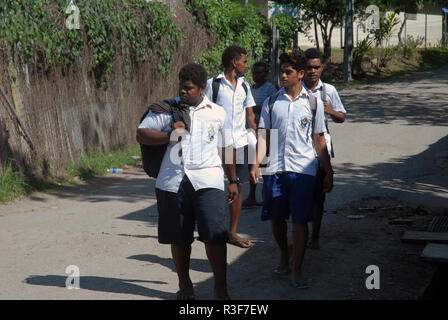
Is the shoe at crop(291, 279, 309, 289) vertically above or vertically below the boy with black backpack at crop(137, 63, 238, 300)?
below

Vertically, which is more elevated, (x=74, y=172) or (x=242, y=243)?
(x=74, y=172)

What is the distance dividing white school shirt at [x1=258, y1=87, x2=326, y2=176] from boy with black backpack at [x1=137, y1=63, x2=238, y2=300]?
29.6 inches

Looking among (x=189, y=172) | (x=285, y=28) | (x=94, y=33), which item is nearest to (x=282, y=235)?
(x=189, y=172)

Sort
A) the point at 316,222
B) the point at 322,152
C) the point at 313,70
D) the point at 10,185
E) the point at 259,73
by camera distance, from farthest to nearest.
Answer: the point at 10,185 < the point at 259,73 < the point at 316,222 < the point at 313,70 < the point at 322,152

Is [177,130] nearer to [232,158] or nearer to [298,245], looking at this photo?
[232,158]

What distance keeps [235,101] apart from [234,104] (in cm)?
4

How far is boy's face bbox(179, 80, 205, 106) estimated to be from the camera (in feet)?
15.3

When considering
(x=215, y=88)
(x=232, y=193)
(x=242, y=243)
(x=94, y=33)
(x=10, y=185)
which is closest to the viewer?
(x=232, y=193)

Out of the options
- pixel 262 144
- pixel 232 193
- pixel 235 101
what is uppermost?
pixel 235 101

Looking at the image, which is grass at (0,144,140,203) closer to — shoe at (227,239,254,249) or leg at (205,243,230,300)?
shoe at (227,239,254,249)

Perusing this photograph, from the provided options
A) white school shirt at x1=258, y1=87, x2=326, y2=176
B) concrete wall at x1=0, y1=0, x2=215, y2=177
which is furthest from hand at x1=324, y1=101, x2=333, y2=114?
concrete wall at x1=0, y1=0, x2=215, y2=177

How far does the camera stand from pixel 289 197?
17.3ft

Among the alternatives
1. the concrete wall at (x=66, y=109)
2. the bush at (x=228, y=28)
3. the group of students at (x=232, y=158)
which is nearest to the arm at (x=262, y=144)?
the group of students at (x=232, y=158)
